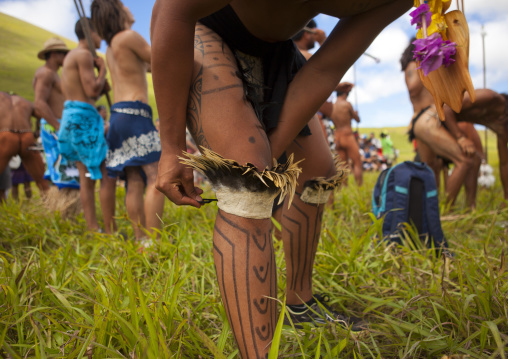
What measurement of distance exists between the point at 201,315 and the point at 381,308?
78 cm

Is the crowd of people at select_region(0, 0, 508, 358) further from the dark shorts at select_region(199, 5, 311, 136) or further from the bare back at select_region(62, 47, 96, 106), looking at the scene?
the bare back at select_region(62, 47, 96, 106)

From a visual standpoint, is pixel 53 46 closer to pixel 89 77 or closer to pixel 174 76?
pixel 89 77

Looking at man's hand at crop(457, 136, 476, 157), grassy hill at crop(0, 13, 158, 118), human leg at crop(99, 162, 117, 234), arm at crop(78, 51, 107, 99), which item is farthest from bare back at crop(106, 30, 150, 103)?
grassy hill at crop(0, 13, 158, 118)

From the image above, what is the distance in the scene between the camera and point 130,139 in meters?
2.62

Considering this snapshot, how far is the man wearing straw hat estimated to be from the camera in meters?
3.80

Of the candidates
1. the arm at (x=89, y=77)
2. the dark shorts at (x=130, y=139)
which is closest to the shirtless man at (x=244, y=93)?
the dark shorts at (x=130, y=139)

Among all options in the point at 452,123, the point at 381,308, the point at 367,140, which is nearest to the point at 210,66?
the point at 381,308

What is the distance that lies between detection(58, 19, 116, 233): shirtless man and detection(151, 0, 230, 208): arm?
2414 mm

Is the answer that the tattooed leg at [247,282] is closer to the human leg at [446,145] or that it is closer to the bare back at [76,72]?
the bare back at [76,72]

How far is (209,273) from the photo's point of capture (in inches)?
74.5

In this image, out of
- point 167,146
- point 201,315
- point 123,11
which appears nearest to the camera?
point 167,146

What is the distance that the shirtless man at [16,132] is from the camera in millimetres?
4430

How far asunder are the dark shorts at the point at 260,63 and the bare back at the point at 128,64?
5.74ft

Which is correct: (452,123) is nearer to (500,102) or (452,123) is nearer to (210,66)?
(500,102)
